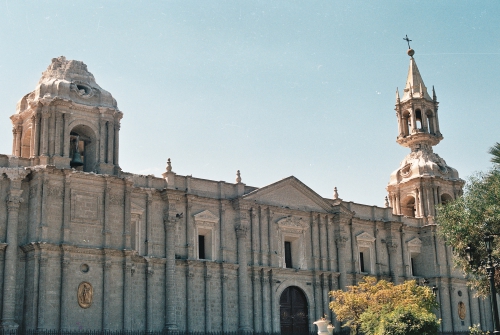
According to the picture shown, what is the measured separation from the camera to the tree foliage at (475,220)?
31.8 m

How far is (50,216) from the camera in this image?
32.5 meters

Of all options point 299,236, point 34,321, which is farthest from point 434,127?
point 34,321

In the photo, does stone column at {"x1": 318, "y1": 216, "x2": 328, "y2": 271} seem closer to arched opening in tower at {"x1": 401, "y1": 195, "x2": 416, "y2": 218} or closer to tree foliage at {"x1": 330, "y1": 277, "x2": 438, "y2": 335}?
tree foliage at {"x1": 330, "y1": 277, "x2": 438, "y2": 335}

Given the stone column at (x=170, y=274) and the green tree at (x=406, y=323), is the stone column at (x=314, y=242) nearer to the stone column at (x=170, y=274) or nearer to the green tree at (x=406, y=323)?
the stone column at (x=170, y=274)

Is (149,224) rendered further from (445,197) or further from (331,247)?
(445,197)

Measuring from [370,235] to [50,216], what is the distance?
22078mm

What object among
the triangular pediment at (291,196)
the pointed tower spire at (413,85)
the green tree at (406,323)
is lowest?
the green tree at (406,323)

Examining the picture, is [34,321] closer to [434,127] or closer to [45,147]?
[45,147]

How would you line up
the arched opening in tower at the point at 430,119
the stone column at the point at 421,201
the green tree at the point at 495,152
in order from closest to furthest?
the green tree at the point at 495,152
the stone column at the point at 421,201
the arched opening in tower at the point at 430,119

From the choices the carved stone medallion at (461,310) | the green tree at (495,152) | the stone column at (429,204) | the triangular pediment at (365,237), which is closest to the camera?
the green tree at (495,152)

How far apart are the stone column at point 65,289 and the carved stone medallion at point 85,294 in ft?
1.77

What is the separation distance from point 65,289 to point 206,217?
9.64 meters

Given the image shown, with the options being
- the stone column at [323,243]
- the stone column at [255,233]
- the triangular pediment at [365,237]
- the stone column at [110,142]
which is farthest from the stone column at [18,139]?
the triangular pediment at [365,237]

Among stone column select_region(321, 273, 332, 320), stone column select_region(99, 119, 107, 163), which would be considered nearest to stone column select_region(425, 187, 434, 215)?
stone column select_region(321, 273, 332, 320)
